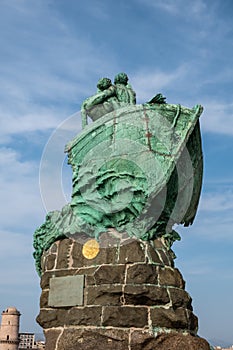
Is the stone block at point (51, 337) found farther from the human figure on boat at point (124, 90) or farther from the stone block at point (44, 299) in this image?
the human figure on boat at point (124, 90)

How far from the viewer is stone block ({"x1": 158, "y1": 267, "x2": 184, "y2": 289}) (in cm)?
706

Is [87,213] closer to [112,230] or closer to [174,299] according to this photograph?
[112,230]

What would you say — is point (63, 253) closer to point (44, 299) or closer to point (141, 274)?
point (44, 299)

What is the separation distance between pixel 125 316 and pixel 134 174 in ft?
6.72

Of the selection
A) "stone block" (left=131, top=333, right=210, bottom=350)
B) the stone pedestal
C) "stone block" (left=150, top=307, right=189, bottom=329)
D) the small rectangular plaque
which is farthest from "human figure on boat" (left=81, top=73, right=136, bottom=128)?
"stone block" (left=131, top=333, right=210, bottom=350)

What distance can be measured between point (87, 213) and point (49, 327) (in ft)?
5.53

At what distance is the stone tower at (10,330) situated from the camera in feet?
149

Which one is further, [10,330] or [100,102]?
[10,330]

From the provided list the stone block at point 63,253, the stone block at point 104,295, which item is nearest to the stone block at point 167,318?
the stone block at point 104,295

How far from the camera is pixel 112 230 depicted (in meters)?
7.48

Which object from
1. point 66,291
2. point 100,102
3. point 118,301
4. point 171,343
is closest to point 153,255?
point 118,301

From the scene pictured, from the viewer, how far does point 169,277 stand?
7141 mm

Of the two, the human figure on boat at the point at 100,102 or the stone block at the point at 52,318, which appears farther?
the human figure on boat at the point at 100,102

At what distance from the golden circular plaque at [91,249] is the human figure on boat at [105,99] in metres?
2.31
